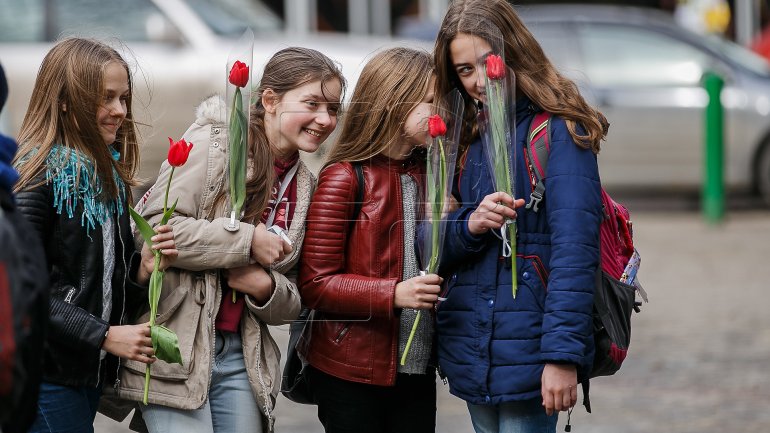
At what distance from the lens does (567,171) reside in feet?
11.4

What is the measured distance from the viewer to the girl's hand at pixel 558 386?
11.3 ft

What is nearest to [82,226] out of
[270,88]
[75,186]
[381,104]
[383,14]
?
[75,186]

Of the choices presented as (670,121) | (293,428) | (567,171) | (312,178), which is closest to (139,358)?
(312,178)

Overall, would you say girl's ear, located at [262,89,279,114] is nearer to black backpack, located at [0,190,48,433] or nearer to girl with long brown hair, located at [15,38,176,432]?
girl with long brown hair, located at [15,38,176,432]

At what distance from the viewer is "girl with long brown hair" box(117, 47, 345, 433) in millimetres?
3498

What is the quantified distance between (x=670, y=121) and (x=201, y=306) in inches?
389

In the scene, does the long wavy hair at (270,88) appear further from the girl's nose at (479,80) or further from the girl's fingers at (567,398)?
the girl's fingers at (567,398)

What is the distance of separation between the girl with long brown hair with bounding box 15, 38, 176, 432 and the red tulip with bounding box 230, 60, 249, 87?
1.01 ft

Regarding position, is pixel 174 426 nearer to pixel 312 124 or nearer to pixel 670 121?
pixel 312 124

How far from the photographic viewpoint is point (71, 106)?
3.47 meters

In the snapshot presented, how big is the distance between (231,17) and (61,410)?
328 inches

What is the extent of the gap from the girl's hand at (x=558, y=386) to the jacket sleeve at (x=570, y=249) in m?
0.04

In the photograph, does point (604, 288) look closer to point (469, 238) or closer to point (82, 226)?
point (469, 238)

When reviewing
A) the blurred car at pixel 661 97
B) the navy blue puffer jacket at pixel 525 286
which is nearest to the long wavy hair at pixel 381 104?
the navy blue puffer jacket at pixel 525 286
